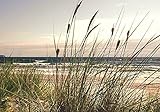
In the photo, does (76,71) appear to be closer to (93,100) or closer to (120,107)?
(93,100)

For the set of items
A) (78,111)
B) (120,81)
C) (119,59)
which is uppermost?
(119,59)

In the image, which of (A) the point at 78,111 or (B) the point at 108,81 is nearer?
(A) the point at 78,111

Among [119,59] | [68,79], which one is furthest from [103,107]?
[119,59]

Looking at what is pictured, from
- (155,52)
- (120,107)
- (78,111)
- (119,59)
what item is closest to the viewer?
(78,111)

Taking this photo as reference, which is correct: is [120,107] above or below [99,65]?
below

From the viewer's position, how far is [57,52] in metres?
3.28

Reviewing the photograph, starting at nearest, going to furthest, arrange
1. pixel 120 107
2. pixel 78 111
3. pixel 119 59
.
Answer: pixel 78 111
pixel 120 107
pixel 119 59

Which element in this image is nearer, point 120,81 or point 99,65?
point 120,81

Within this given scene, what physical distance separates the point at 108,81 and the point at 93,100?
0.27m

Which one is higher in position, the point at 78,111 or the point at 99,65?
the point at 99,65

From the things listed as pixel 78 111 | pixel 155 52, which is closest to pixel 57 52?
pixel 78 111

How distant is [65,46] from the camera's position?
3668 millimetres

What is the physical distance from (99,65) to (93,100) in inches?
24.8

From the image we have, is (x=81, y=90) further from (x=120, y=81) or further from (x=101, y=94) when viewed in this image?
(x=120, y=81)
